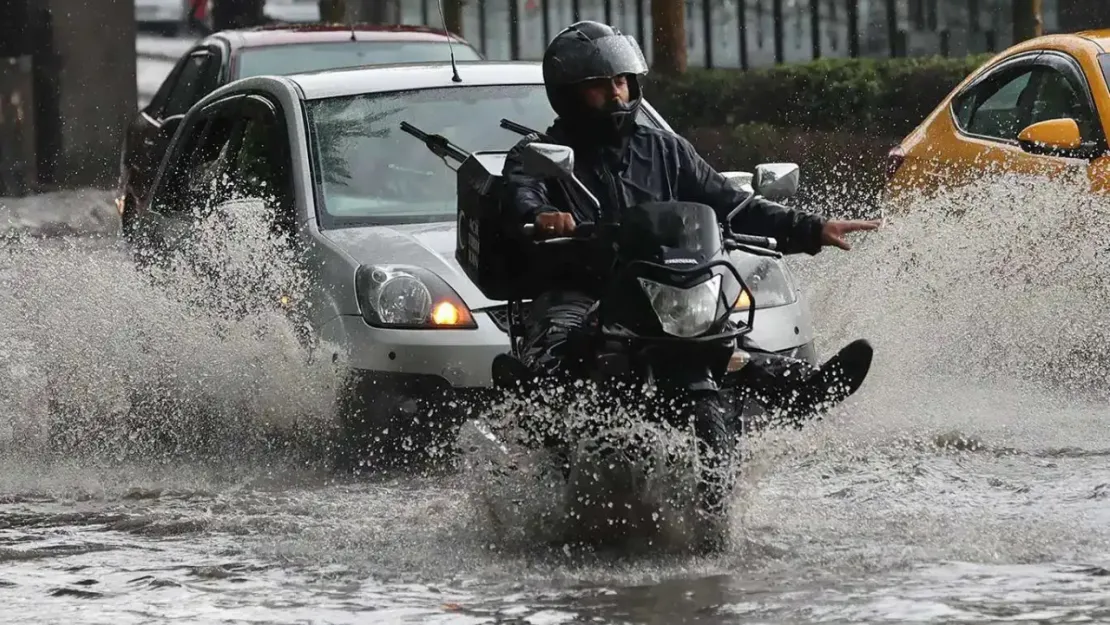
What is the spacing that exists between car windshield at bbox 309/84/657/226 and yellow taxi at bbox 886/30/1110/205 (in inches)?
85.4

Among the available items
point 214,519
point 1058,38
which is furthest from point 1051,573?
point 1058,38

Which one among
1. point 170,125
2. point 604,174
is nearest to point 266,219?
point 604,174

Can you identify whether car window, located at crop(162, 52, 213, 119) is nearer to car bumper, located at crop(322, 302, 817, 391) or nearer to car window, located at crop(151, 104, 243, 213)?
car window, located at crop(151, 104, 243, 213)

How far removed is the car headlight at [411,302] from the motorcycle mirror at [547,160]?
1863 mm

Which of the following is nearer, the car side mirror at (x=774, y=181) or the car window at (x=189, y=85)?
the car side mirror at (x=774, y=181)

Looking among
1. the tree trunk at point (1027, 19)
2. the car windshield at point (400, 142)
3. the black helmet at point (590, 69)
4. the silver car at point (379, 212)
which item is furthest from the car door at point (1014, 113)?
the tree trunk at point (1027, 19)

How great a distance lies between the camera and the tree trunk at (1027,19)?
802 inches

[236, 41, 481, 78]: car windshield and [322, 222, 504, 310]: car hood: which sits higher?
[236, 41, 481, 78]: car windshield

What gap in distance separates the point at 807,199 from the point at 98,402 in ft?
30.2

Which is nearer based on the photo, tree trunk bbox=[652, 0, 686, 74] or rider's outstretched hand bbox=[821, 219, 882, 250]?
rider's outstretched hand bbox=[821, 219, 882, 250]

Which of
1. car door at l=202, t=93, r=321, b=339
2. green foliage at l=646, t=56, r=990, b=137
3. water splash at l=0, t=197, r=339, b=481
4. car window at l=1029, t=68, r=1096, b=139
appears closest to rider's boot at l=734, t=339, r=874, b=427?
water splash at l=0, t=197, r=339, b=481

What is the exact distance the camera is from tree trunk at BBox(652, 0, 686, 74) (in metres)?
21.8

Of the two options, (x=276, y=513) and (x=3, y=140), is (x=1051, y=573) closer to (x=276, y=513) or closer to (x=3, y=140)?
(x=276, y=513)

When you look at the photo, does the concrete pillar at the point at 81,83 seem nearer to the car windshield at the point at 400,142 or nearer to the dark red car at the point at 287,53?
the dark red car at the point at 287,53
